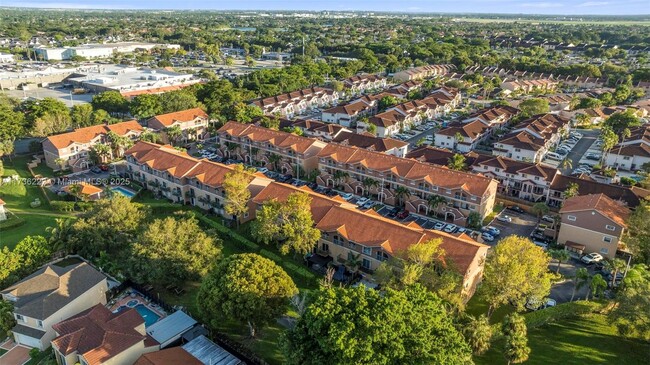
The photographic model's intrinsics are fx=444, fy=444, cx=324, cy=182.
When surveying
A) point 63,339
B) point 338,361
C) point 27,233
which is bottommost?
point 27,233

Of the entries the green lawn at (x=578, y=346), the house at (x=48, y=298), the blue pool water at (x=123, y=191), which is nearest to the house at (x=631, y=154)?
the green lawn at (x=578, y=346)

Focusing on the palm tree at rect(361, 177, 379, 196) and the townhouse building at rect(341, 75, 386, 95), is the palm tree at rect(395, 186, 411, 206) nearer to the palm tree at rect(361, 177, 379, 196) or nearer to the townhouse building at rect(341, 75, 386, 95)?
the palm tree at rect(361, 177, 379, 196)

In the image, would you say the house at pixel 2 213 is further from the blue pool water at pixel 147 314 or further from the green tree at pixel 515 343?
the green tree at pixel 515 343

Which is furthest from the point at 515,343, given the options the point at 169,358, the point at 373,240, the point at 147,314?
the point at 147,314

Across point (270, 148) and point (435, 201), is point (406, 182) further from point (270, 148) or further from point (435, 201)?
point (270, 148)

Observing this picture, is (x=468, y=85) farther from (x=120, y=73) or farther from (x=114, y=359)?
(x=114, y=359)

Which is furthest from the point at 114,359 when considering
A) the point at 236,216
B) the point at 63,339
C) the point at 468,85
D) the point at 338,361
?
the point at 468,85
